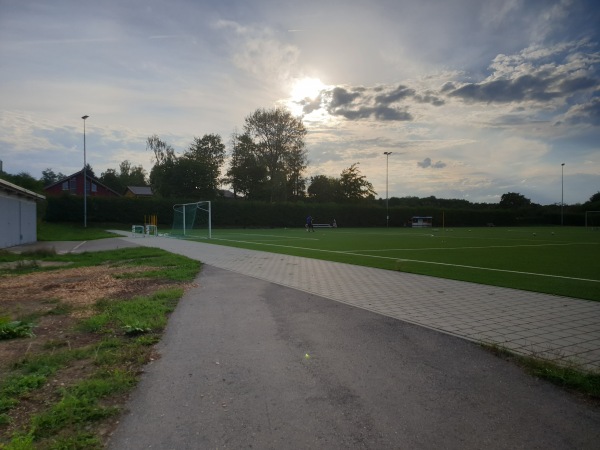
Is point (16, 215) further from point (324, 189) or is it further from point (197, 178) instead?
point (324, 189)

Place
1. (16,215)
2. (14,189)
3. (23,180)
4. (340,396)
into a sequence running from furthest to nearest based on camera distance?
(23,180) < (16,215) < (14,189) < (340,396)

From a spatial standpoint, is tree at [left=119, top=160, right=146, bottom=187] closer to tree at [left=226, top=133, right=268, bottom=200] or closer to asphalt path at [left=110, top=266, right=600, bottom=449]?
tree at [left=226, top=133, right=268, bottom=200]

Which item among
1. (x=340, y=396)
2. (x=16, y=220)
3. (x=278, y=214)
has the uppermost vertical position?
(x=278, y=214)

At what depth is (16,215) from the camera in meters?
23.3

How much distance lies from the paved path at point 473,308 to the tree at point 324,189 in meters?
67.5

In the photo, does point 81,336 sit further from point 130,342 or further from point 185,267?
point 185,267

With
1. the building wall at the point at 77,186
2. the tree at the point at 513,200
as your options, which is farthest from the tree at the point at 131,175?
the tree at the point at 513,200

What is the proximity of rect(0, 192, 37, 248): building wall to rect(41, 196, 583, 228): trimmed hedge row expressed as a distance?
1681 cm

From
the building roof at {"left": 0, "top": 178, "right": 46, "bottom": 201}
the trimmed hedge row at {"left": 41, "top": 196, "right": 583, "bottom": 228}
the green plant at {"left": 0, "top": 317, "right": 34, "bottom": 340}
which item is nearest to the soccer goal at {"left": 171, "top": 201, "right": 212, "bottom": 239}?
the trimmed hedge row at {"left": 41, "top": 196, "right": 583, "bottom": 228}

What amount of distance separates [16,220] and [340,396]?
83.2ft

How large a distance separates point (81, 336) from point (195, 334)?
1.39 m

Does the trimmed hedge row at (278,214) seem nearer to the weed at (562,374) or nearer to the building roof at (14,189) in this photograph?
the building roof at (14,189)

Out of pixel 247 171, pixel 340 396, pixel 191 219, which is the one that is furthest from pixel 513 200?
pixel 340 396

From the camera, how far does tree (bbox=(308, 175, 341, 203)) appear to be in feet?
257
